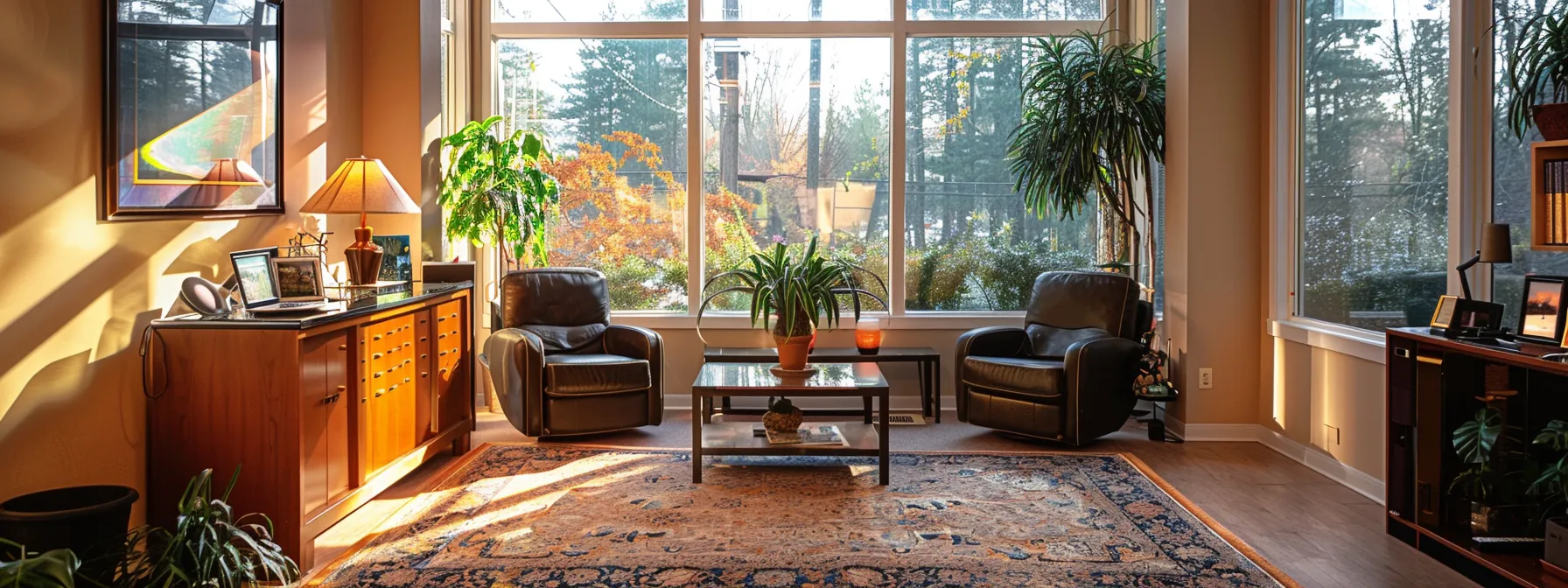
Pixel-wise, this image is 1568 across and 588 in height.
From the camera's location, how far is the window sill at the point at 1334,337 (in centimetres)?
457

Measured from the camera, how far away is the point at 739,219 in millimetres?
6949

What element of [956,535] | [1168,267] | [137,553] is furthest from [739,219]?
[137,553]

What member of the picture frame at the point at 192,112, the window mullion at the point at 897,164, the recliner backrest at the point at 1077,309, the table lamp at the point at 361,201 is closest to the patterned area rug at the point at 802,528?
the recliner backrest at the point at 1077,309

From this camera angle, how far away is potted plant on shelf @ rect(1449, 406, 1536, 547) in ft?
11.3

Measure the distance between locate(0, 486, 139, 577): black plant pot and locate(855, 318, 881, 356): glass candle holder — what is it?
157 inches

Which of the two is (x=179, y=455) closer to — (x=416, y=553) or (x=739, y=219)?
(x=416, y=553)

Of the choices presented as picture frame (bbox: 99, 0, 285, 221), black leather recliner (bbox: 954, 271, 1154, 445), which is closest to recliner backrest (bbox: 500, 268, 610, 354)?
picture frame (bbox: 99, 0, 285, 221)

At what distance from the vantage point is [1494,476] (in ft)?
11.4

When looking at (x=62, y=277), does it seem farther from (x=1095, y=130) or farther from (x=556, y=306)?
(x=1095, y=130)

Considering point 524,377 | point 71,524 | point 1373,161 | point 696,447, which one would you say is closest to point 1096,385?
point 1373,161

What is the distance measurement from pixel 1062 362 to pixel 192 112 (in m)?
4.04

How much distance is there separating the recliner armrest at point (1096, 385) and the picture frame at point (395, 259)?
3.19 metres

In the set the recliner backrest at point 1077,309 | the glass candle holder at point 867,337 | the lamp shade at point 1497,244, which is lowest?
the glass candle holder at point 867,337

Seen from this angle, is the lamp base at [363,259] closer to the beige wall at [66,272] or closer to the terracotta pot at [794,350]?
the beige wall at [66,272]
